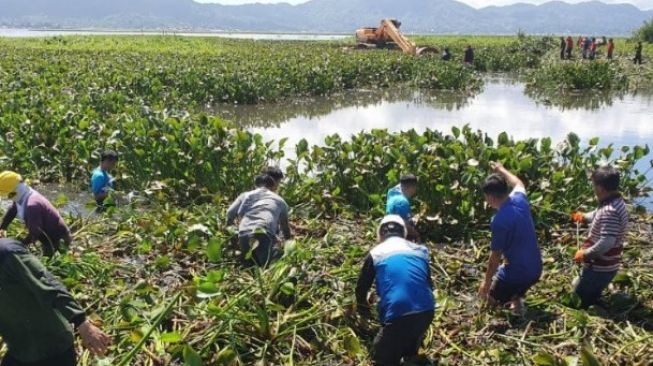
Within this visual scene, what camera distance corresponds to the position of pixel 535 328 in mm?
4328

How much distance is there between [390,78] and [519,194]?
19.3 meters

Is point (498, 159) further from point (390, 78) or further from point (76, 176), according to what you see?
point (390, 78)

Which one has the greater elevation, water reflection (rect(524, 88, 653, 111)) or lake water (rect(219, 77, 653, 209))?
water reflection (rect(524, 88, 653, 111))

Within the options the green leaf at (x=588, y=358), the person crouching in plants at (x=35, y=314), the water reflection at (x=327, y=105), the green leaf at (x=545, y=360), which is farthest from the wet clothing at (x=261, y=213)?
the water reflection at (x=327, y=105)

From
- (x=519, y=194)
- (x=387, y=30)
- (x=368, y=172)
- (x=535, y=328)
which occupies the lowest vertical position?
(x=535, y=328)

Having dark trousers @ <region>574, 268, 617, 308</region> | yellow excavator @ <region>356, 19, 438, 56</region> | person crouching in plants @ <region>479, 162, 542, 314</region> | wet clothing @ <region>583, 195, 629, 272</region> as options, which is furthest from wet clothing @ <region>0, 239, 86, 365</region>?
yellow excavator @ <region>356, 19, 438, 56</region>

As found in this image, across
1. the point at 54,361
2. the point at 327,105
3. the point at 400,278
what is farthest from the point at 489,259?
the point at 327,105

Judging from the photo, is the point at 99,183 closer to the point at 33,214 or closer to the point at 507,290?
the point at 33,214

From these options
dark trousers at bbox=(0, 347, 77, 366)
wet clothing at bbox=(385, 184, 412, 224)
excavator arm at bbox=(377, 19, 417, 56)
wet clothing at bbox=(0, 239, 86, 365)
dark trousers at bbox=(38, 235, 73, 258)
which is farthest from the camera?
excavator arm at bbox=(377, 19, 417, 56)

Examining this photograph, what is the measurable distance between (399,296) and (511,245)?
118 centimetres

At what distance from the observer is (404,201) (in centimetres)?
537

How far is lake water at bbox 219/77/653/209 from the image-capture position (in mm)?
13422

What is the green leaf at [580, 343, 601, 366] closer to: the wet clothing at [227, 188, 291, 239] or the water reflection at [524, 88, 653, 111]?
the wet clothing at [227, 188, 291, 239]

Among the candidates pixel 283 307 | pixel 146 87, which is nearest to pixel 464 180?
pixel 283 307
